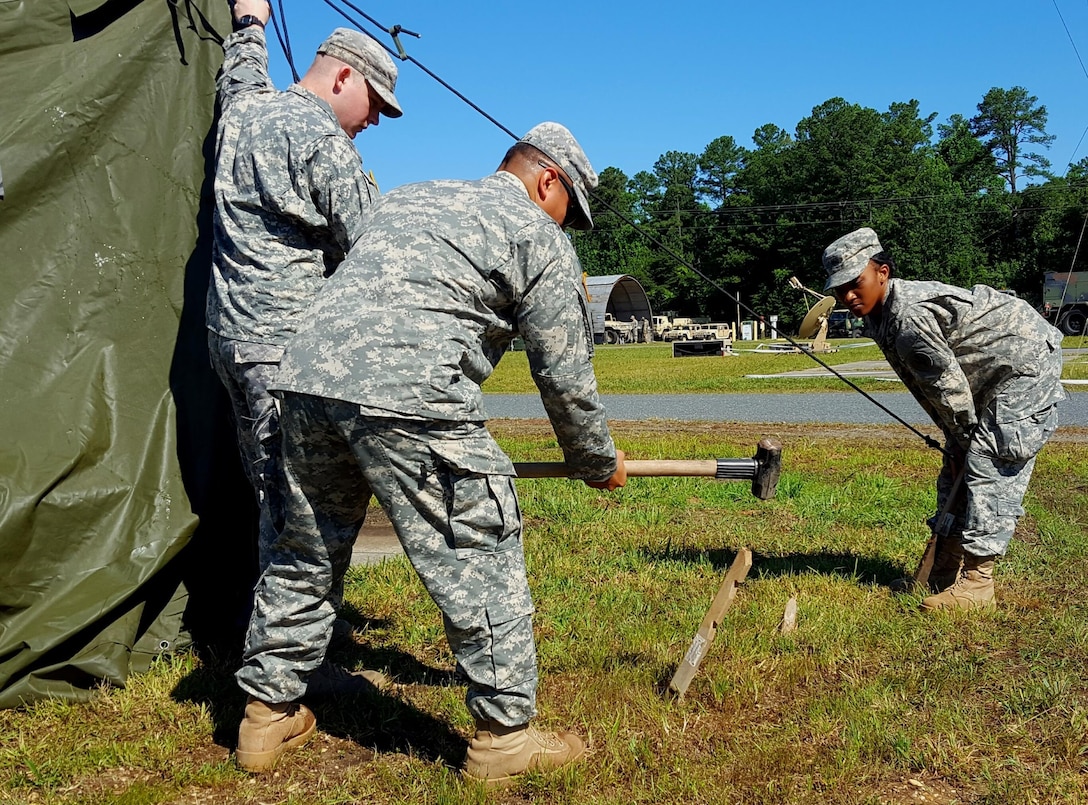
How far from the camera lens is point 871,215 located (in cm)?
6438

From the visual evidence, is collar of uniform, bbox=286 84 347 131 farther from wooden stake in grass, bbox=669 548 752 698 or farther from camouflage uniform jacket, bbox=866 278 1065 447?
camouflage uniform jacket, bbox=866 278 1065 447

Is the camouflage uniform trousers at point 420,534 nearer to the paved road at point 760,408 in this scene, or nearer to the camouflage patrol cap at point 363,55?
the camouflage patrol cap at point 363,55

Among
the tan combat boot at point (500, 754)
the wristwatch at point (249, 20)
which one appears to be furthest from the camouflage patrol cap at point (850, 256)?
the wristwatch at point (249, 20)

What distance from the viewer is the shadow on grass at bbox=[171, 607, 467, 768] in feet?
11.0

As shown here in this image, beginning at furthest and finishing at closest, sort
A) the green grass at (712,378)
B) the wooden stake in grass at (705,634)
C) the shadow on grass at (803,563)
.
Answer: the green grass at (712,378), the shadow on grass at (803,563), the wooden stake in grass at (705,634)

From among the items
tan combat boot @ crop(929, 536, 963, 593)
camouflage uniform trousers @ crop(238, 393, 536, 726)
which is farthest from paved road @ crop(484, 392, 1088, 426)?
camouflage uniform trousers @ crop(238, 393, 536, 726)

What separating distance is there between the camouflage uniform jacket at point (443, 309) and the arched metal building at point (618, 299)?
2103 inches

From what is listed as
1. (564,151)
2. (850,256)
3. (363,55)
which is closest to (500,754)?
(564,151)

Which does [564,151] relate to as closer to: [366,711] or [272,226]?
[272,226]

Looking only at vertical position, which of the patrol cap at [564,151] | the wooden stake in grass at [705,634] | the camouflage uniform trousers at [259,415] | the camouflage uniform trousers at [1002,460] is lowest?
the wooden stake in grass at [705,634]

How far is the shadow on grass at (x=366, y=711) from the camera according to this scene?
3.34m

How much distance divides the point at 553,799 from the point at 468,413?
1.22m

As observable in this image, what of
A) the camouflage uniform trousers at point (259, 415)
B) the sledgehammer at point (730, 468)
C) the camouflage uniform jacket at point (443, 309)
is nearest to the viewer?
the camouflage uniform jacket at point (443, 309)

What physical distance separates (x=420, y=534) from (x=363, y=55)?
6.45ft
